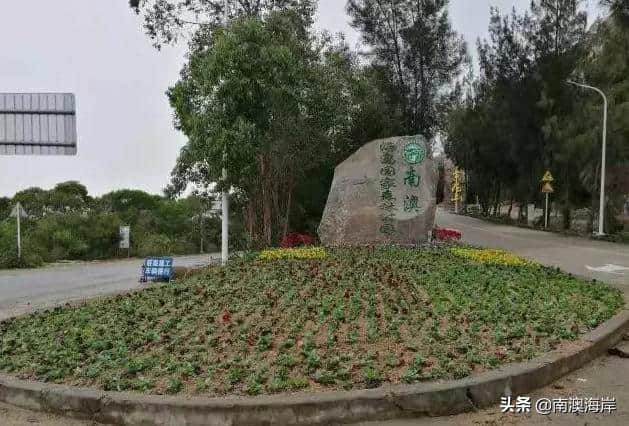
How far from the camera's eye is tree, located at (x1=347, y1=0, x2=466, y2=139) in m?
25.8

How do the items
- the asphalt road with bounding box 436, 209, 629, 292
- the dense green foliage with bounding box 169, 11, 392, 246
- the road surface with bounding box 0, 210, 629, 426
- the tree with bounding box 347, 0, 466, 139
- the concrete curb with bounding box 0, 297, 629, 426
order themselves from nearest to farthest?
the concrete curb with bounding box 0, 297, 629, 426 → the road surface with bounding box 0, 210, 629, 426 → the asphalt road with bounding box 436, 209, 629, 292 → the dense green foliage with bounding box 169, 11, 392, 246 → the tree with bounding box 347, 0, 466, 139

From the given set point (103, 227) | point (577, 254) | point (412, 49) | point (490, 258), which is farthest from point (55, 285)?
point (412, 49)

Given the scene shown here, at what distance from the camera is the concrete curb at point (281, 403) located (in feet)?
13.4

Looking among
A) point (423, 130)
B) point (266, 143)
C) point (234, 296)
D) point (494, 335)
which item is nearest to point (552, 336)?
point (494, 335)

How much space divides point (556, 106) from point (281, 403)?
2833 cm

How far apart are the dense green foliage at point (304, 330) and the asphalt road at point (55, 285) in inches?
90.7

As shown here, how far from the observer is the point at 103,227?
2575 centimetres

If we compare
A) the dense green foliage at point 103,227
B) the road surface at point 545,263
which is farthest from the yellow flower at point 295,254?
the dense green foliage at point 103,227

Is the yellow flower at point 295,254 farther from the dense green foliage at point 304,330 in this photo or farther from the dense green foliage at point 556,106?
the dense green foliage at point 556,106

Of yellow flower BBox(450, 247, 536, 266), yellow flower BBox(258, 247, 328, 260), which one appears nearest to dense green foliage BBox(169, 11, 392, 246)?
yellow flower BBox(258, 247, 328, 260)

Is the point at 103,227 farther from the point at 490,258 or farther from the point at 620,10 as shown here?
the point at 620,10

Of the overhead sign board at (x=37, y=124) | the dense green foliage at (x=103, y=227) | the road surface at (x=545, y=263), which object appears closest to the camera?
the road surface at (x=545, y=263)

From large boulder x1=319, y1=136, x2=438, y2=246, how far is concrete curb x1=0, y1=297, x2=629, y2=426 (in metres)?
11.3

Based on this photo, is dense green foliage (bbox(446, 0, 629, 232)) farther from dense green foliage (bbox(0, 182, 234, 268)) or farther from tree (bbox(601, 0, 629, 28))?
dense green foliage (bbox(0, 182, 234, 268))
